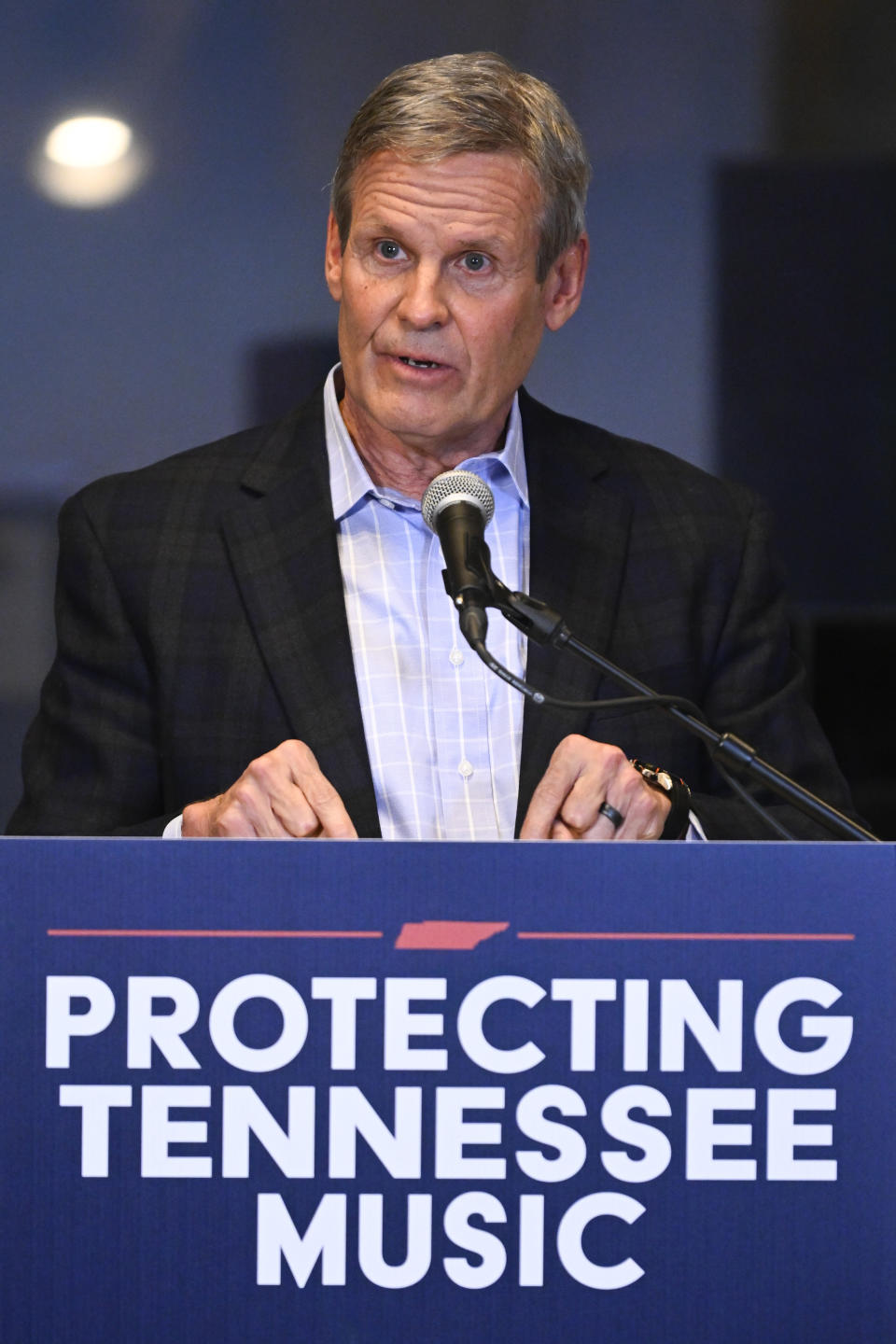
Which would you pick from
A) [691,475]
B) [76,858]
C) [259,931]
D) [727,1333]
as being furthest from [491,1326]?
[691,475]

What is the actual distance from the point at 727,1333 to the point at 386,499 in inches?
43.1

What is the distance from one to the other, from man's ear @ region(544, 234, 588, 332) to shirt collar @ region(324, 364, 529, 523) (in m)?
0.12

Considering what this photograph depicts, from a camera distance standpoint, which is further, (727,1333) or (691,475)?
(691,475)

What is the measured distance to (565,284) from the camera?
188 centimetres

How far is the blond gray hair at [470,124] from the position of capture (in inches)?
66.1

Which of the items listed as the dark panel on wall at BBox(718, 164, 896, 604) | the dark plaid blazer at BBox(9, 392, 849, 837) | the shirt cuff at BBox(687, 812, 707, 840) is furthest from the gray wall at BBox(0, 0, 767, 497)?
the shirt cuff at BBox(687, 812, 707, 840)

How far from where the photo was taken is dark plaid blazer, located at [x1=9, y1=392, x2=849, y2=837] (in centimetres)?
170

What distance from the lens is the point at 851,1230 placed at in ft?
3.04

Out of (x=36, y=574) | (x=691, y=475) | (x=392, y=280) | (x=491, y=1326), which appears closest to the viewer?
(x=491, y=1326)

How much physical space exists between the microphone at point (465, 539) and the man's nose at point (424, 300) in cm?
53

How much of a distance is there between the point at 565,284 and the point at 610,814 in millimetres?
834

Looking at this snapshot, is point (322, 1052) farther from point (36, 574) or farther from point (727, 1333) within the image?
point (36, 574)

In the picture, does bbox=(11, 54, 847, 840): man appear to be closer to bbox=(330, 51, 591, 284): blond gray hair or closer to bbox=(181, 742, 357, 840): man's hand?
bbox=(330, 51, 591, 284): blond gray hair

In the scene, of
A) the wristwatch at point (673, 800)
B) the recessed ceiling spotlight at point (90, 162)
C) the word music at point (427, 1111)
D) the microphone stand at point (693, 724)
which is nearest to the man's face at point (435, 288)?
the wristwatch at point (673, 800)
